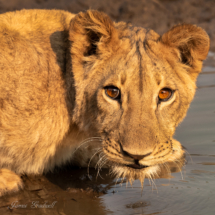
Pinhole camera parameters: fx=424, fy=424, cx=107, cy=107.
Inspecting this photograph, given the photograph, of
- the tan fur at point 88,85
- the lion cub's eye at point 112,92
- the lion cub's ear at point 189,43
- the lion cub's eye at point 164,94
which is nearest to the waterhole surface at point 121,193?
the tan fur at point 88,85

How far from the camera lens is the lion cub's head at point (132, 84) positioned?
3.55 meters

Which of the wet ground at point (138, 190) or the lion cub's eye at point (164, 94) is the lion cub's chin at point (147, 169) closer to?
the wet ground at point (138, 190)

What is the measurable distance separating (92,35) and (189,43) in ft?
3.02

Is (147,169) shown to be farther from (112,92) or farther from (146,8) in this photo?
(146,8)

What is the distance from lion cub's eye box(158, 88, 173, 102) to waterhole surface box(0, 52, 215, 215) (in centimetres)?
84

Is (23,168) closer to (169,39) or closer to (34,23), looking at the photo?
(34,23)

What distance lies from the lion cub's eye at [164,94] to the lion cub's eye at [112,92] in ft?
1.23

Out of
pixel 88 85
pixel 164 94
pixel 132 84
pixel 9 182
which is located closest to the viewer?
pixel 132 84

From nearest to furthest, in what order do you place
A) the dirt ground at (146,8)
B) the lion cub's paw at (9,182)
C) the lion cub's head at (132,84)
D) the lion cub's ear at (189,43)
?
the lion cub's head at (132,84) → the lion cub's ear at (189,43) → the lion cub's paw at (9,182) → the dirt ground at (146,8)

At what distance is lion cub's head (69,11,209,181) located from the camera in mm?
3550

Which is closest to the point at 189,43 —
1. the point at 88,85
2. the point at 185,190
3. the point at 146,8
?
the point at 88,85

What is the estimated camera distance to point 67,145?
4.41m

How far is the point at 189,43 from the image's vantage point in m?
4.02

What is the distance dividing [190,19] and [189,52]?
724cm
